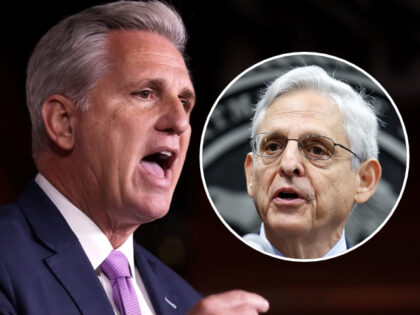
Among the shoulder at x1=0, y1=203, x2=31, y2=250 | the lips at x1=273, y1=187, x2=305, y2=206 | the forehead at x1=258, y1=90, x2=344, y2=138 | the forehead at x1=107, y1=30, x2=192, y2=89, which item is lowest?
the shoulder at x1=0, y1=203, x2=31, y2=250

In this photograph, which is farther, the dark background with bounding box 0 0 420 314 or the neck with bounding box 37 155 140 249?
the dark background with bounding box 0 0 420 314

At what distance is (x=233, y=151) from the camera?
3.18ft

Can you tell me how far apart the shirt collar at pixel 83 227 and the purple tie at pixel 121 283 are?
10mm

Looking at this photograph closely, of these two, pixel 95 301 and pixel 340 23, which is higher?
pixel 340 23

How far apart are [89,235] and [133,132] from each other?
0.45 ft

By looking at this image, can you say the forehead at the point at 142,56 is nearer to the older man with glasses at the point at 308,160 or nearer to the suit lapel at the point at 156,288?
the older man with glasses at the point at 308,160

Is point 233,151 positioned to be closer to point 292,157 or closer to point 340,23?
point 292,157

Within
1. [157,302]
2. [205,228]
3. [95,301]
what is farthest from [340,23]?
[95,301]

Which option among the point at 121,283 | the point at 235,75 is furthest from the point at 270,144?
the point at 235,75

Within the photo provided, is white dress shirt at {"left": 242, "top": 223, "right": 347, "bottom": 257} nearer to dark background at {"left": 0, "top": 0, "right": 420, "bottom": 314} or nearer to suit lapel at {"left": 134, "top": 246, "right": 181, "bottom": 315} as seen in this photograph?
suit lapel at {"left": 134, "top": 246, "right": 181, "bottom": 315}

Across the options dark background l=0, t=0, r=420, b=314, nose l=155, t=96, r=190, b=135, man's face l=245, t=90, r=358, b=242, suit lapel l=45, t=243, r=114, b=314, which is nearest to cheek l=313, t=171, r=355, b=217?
man's face l=245, t=90, r=358, b=242

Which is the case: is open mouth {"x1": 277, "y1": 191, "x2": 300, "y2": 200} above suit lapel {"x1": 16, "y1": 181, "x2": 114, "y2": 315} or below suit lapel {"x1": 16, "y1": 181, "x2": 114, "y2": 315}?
above

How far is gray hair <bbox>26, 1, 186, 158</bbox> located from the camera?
3.07ft

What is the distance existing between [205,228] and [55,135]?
105 centimetres
